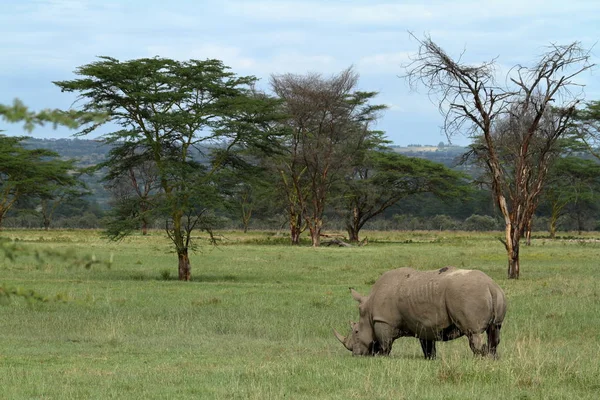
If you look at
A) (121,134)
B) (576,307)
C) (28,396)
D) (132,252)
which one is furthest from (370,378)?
(132,252)

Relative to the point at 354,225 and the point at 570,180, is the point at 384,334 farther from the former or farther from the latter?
the point at 570,180

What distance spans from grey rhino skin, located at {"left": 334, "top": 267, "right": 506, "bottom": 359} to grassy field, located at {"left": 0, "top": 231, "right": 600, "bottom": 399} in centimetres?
34

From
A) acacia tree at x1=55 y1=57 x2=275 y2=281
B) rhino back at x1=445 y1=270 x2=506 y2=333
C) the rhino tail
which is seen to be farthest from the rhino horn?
acacia tree at x1=55 y1=57 x2=275 y2=281

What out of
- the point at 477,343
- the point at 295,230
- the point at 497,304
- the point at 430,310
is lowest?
the point at 477,343

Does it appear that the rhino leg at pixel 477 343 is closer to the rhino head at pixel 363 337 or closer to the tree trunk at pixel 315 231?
the rhino head at pixel 363 337

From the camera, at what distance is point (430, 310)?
10.5 meters

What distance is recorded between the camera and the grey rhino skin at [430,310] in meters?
10.1

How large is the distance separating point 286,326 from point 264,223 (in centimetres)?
7538

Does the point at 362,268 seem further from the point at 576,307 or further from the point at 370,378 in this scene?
the point at 370,378

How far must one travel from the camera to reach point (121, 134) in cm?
2511

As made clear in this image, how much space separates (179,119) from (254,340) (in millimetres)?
12391

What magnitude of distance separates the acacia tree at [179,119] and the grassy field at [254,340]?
2.57 meters

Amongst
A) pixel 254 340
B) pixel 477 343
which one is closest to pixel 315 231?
pixel 254 340

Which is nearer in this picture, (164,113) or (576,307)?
(576,307)
